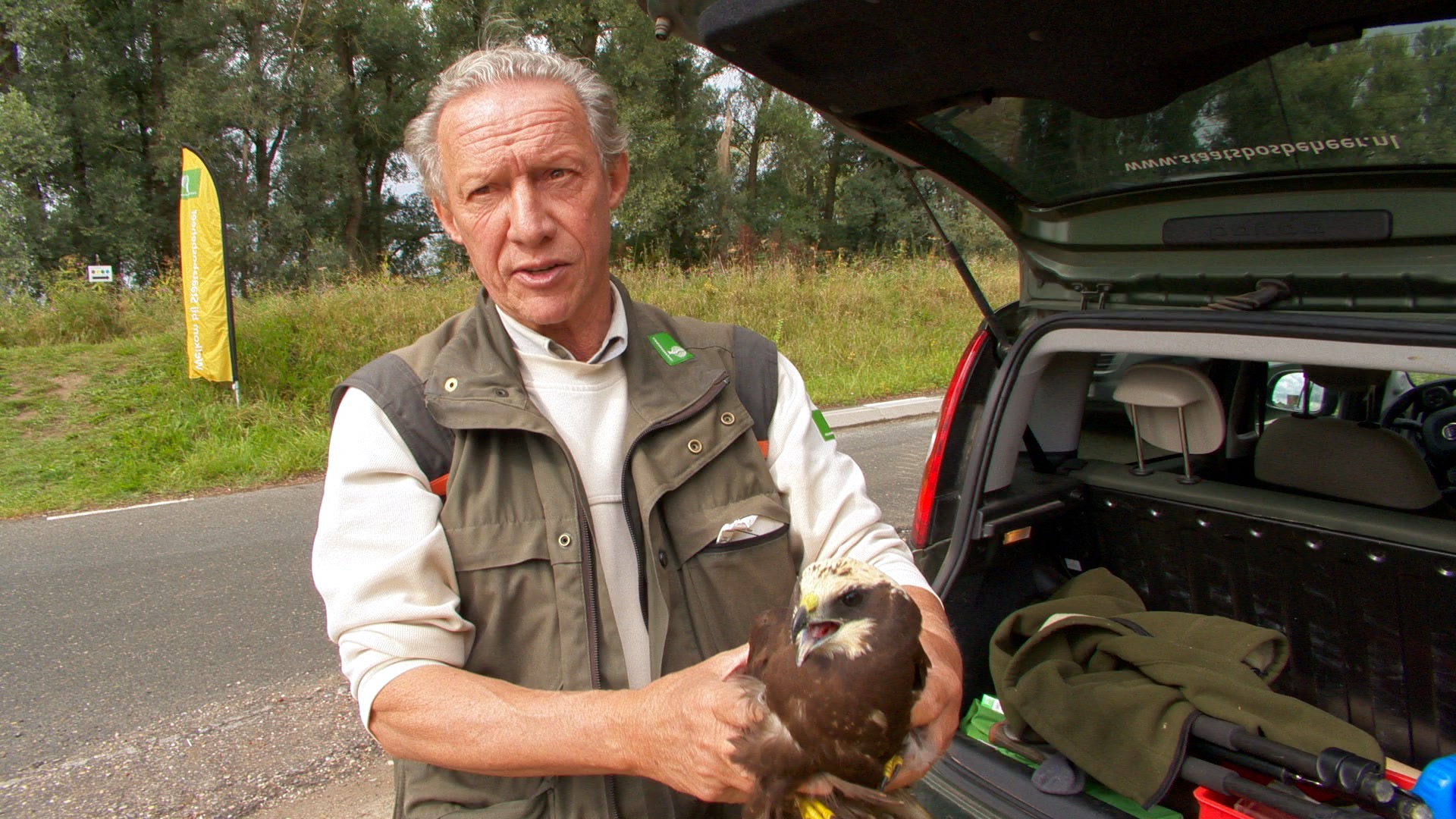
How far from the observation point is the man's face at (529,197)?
1.77 meters

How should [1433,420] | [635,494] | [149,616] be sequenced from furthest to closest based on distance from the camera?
[149,616] → [1433,420] → [635,494]

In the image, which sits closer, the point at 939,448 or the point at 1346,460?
the point at 939,448

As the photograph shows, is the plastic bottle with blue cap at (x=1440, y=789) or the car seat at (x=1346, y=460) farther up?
the car seat at (x=1346, y=460)

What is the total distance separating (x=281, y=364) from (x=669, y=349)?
10000 millimetres

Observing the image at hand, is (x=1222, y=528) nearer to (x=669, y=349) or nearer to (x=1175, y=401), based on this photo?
(x=1175, y=401)

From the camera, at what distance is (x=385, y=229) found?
32.4m

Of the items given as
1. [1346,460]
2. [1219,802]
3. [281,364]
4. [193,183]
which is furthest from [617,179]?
[281,364]

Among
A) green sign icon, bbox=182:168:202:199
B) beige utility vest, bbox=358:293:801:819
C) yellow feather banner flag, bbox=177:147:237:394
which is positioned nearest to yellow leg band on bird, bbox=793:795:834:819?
beige utility vest, bbox=358:293:801:819

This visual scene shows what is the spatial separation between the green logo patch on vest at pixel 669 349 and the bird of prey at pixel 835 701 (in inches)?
22.7

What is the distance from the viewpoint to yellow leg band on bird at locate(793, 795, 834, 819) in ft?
4.73

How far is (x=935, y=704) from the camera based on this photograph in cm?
155

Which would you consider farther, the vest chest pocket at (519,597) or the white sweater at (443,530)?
the vest chest pocket at (519,597)

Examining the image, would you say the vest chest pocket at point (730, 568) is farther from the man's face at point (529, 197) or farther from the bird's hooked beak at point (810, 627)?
the man's face at point (529, 197)

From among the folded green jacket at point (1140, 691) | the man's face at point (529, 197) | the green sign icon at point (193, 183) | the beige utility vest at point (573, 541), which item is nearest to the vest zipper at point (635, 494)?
the beige utility vest at point (573, 541)
